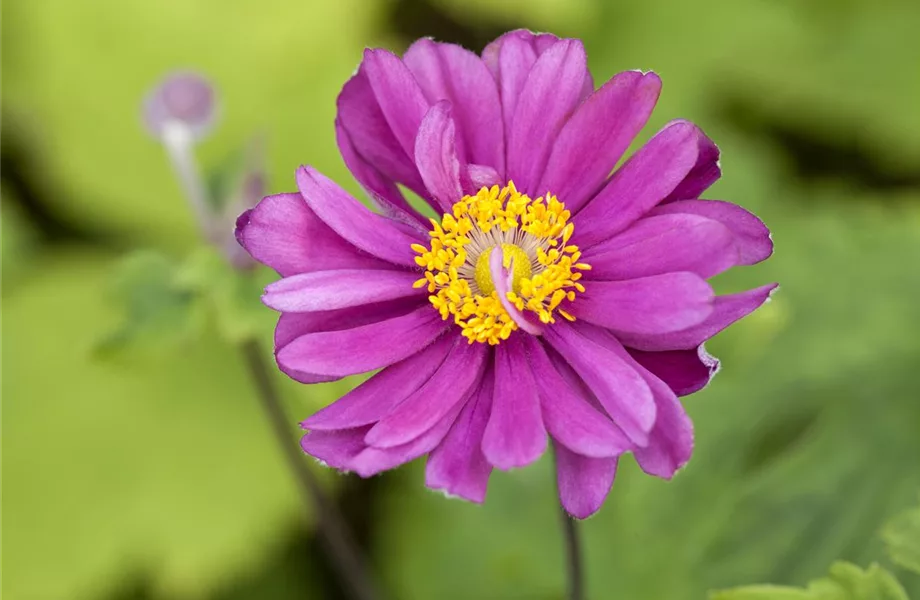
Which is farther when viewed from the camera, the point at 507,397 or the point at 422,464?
the point at 422,464

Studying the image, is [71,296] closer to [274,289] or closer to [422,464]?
[422,464]

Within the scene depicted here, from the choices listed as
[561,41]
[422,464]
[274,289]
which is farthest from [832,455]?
[274,289]

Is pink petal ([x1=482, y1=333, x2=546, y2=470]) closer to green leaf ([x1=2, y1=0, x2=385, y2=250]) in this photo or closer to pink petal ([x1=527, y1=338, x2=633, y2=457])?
pink petal ([x1=527, y1=338, x2=633, y2=457])

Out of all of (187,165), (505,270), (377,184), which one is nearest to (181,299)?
(187,165)

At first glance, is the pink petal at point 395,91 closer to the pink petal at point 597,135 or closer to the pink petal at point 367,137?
the pink petal at point 367,137

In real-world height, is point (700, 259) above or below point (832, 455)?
above

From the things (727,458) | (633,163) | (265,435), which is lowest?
(727,458)

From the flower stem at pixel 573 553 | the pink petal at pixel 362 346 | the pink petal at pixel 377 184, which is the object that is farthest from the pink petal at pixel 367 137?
the flower stem at pixel 573 553

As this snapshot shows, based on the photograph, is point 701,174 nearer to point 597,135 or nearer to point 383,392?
point 597,135

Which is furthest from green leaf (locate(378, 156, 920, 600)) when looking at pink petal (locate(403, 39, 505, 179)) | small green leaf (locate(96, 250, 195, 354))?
small green leaf (locate(96, 250, 195, 354))
